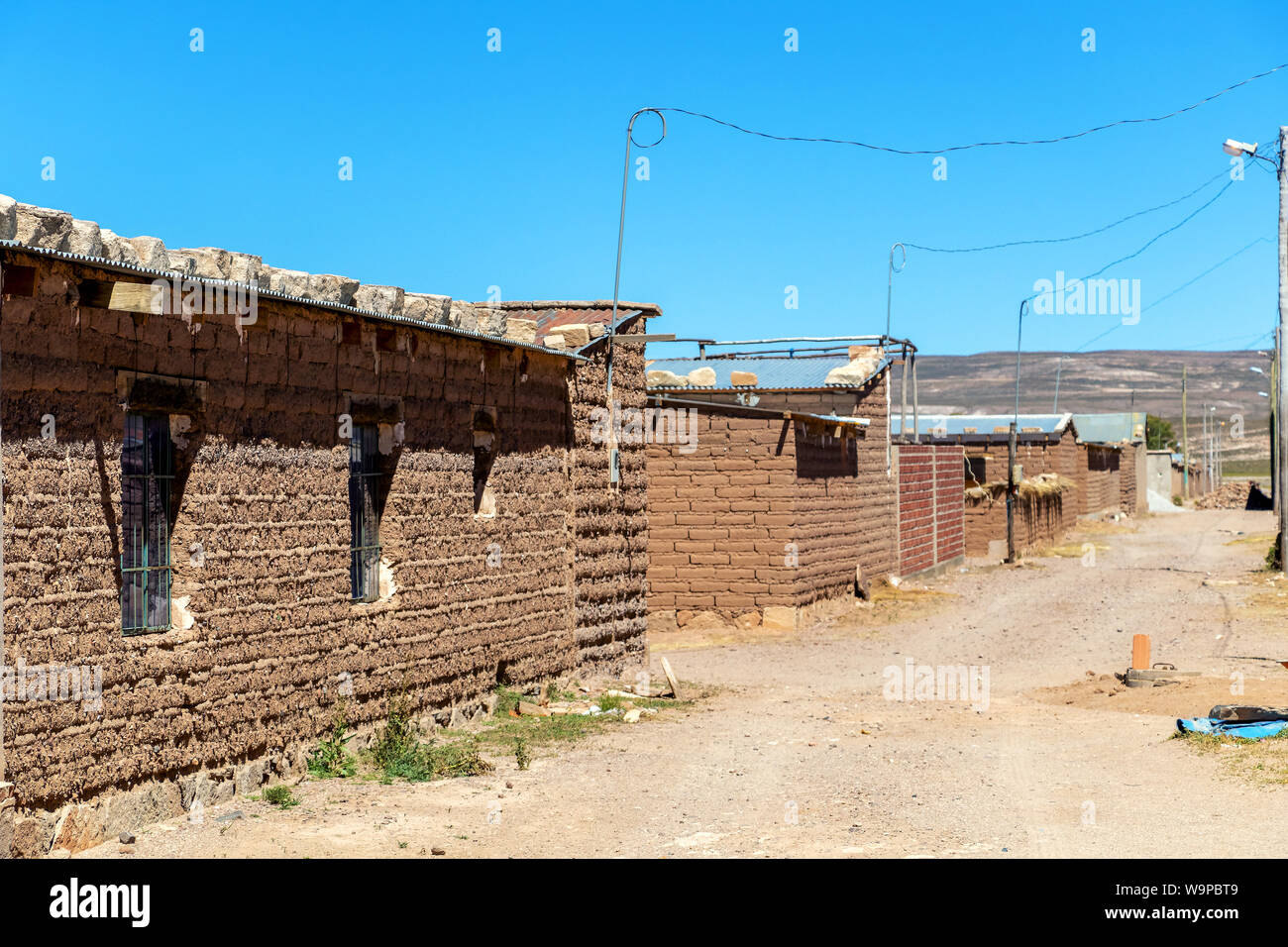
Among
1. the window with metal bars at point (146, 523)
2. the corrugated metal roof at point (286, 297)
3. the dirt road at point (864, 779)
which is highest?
the corrugated metal roof at point (286, 297)

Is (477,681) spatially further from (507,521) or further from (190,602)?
(190,602)

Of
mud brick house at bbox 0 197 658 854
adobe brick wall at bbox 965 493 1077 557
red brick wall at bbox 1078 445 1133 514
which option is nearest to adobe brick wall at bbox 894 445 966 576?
adobe brick wall at bbox 965 493 1077 557

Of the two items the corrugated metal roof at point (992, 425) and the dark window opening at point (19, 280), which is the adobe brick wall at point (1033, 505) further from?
the dark window opening at point (19, 280)

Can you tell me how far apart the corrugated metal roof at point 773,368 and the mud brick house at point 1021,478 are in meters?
7.41

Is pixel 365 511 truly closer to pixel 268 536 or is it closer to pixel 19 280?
pixel 268 536

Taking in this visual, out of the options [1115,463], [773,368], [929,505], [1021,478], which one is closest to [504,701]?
[773,368]

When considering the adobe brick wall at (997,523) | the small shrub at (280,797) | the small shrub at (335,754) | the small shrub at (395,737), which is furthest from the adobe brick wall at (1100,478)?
the small shrub at (280,797)

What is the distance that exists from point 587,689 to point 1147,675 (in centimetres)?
607

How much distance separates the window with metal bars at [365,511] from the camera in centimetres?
1038

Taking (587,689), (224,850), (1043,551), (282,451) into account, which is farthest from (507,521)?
(1043,551)

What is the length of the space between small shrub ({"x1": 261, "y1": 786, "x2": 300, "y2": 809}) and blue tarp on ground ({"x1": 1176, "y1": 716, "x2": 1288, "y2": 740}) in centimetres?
740
